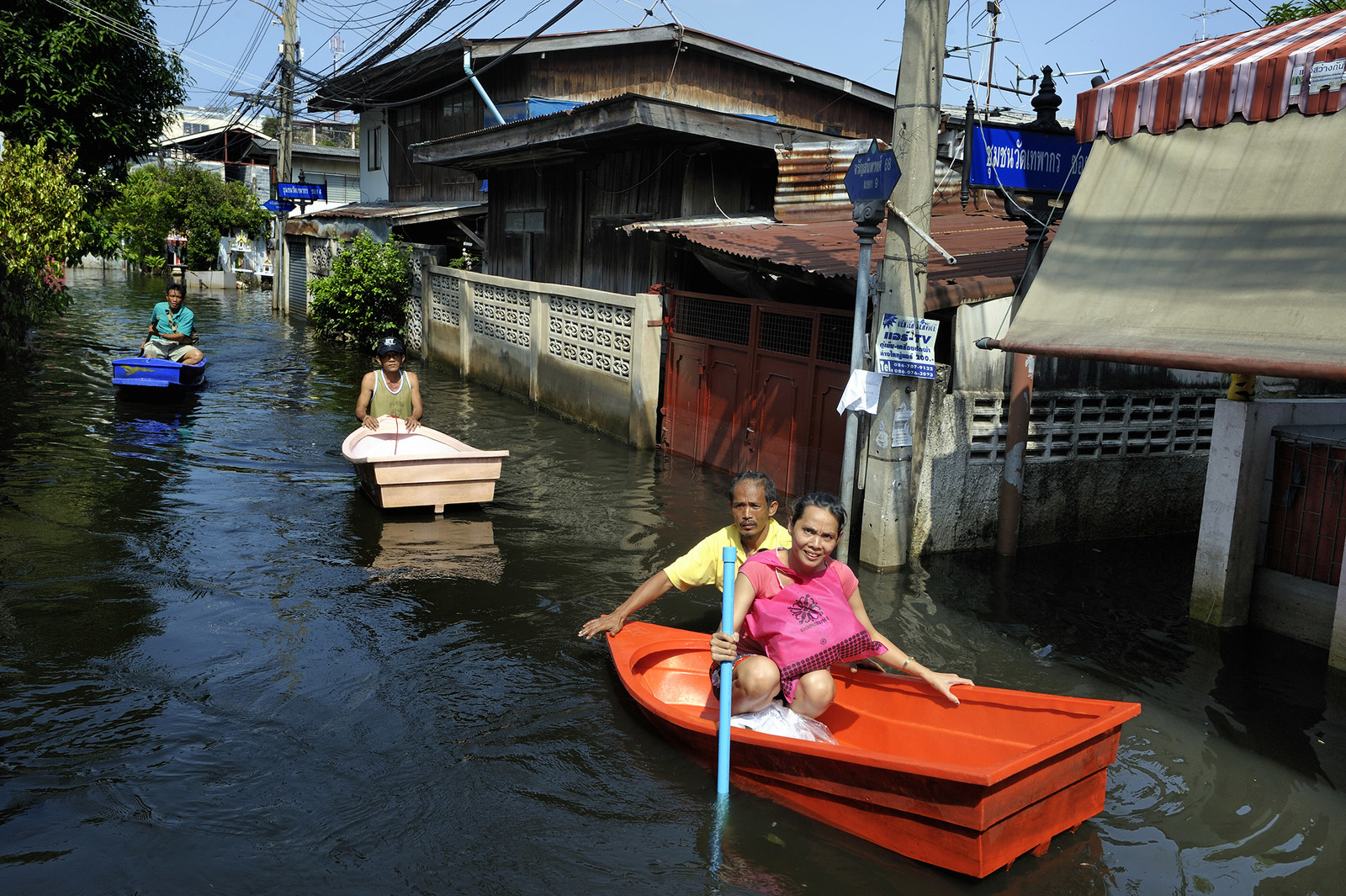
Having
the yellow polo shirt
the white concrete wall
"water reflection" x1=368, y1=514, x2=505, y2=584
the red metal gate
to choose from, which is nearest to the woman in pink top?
the yellow polo shirt

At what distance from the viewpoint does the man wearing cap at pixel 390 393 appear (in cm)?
966

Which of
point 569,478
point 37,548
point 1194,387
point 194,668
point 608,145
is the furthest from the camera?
point 608,145

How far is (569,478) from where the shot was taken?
1142 cm

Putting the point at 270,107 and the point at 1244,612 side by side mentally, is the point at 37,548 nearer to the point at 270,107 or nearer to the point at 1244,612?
the point at 1244,612

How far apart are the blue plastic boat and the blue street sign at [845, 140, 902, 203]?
35.4 feet

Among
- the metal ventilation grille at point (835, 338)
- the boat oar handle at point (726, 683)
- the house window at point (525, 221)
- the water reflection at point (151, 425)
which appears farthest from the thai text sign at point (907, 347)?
the house window at point (525, 221)

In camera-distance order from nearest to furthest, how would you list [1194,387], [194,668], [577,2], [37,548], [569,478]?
[194,668] < [37,548] < [1194,387] < [569,478] < [577,2]

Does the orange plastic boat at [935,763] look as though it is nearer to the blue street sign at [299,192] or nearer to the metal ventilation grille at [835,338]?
the metal ventilation grille at [835,338]

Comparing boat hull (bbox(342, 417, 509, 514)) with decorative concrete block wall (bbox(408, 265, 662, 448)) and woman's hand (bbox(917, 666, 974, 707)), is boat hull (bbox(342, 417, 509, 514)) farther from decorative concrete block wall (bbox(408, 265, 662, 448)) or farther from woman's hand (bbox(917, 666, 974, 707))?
woman's hand (bbox(917, 666, 974, 707))

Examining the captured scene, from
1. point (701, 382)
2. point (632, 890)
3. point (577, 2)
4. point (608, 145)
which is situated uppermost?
point (577, 2)

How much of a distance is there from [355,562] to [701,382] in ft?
17.3

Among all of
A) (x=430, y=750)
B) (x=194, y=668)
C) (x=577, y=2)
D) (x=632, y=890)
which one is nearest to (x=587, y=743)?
(x=430, y=750)

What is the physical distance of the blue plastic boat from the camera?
14070 mm

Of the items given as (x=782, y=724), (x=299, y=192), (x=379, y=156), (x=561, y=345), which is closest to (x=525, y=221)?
(x=561, y=345)
